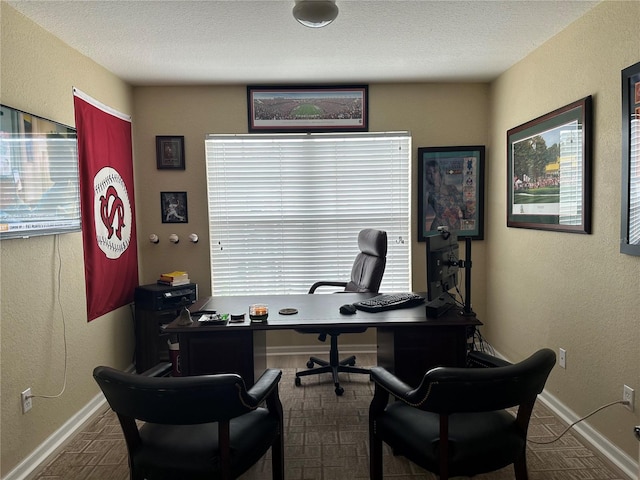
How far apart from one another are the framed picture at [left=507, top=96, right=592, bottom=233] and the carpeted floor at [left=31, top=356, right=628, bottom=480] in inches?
49.7

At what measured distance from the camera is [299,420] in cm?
266

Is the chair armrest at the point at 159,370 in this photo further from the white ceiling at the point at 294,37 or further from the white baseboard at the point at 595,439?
the white baseboard at the point at 595,439

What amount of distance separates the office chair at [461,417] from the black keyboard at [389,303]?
0.67 meters

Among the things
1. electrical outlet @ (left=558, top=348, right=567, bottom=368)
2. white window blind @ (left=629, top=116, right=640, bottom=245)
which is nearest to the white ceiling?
white window blind @ (left=629, top=116, right=640, bottom=245)

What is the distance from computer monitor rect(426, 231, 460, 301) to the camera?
211cm

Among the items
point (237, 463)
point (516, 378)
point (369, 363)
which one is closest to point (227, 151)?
point (369, 363)

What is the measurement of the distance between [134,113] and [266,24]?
1834mm

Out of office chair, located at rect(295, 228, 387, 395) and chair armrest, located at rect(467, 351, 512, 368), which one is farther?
office chair, located at rect(295, 228, 387, 395)

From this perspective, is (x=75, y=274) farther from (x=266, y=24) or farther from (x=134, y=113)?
(x=266, y=24)

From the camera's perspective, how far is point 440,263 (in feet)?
7.11

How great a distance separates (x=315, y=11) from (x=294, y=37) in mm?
539

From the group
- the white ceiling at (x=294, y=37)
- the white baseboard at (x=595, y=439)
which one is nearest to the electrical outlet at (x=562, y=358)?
the white baseboard at (x=595, y=439)

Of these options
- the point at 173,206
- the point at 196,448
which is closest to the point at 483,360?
the point at 196,448

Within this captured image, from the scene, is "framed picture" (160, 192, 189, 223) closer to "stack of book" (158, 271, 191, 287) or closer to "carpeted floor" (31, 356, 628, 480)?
"stack of book" (158, 271, 191, 287)
